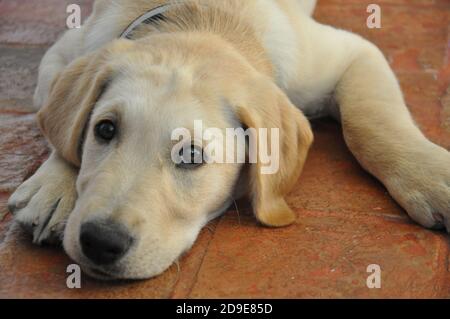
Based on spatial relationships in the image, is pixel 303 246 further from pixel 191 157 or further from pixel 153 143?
pixel 153 143

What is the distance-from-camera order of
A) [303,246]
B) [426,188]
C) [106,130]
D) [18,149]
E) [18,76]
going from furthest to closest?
[18,76] < [18,149] < [426,188] < [303,246] < [106,130]

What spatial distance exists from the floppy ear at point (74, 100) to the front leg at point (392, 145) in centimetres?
107

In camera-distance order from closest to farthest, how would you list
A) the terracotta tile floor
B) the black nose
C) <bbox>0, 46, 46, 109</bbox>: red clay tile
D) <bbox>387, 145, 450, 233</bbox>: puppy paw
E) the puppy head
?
1. the black nose
2. the puppy head
3. the terracotta tile floor
4. <bbox>387, 145, 450, 233</bbox>: puppy paw
5. <bbox>0, 46, 46, 109</bbox>: red clay tile

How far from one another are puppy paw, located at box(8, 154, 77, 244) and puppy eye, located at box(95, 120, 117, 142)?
32 centimetres

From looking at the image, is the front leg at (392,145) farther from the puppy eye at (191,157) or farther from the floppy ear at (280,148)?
the puppy eye at (191,157)

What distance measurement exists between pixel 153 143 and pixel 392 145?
41.8 inches

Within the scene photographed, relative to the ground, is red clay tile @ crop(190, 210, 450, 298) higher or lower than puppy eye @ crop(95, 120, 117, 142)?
lower

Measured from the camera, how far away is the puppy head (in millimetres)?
2518

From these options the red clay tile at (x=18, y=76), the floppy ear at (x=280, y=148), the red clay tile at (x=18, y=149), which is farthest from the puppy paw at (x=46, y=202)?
the red clay tile at (x=18, y=76)

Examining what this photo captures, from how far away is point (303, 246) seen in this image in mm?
2883

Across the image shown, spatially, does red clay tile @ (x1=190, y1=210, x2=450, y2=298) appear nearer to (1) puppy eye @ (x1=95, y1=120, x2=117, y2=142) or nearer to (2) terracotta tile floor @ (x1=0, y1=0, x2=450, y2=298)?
(2) terracotta tile floor @ (x1=0, y1=0, x2=450, y2=298)

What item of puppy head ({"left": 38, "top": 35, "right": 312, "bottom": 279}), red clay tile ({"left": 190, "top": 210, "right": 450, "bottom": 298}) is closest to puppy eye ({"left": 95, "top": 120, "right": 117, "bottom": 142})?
puppy head ({"left": 38, "top": 35, "right": 312, "bottom": 279})

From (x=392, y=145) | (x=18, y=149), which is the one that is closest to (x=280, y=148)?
(x=392, y=145)

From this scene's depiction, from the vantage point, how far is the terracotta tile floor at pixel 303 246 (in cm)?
263
